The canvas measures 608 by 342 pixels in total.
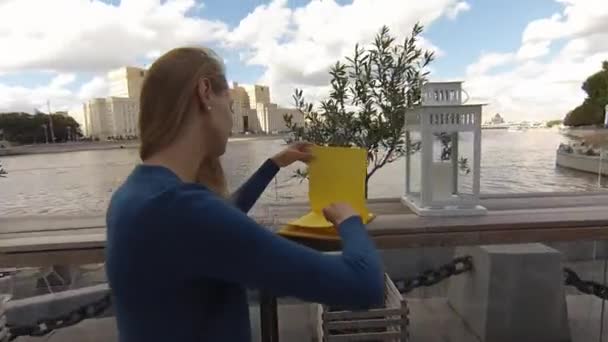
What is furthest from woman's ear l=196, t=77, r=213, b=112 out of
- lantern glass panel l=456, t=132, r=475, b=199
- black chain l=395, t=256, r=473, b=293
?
black chain l=395, t=256, r=473, b=293

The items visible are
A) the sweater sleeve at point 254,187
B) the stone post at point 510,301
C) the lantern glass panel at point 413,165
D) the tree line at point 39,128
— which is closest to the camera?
the sweater sleeve at point 254,187

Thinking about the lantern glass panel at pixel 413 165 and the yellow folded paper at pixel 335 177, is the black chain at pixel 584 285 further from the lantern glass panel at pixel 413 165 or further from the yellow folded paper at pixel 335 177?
the yellow folded paper at pixel 335 177

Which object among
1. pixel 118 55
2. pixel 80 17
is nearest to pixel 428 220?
pixel 80 17

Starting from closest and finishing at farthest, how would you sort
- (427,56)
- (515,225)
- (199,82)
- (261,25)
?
(199,82), (515,225), (427,56), (261,25)

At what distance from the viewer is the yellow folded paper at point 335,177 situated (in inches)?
50.6

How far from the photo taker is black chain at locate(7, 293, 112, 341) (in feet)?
5.73

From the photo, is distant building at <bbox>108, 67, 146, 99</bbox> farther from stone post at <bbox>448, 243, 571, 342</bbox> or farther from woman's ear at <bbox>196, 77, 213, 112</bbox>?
stone post at <bbox>448, 243, 571, 342</bbox>

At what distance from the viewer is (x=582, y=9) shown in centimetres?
570

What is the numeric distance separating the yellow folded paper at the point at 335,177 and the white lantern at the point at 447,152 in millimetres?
360

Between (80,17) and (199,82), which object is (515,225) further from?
(80,17)

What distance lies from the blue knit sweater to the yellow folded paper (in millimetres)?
632

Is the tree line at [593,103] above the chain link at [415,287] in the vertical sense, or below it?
above

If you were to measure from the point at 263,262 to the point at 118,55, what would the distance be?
198 inches

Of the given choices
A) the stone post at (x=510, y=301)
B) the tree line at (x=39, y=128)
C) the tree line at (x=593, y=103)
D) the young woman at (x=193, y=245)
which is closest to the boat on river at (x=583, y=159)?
the tree line at (x=593, y=103)
